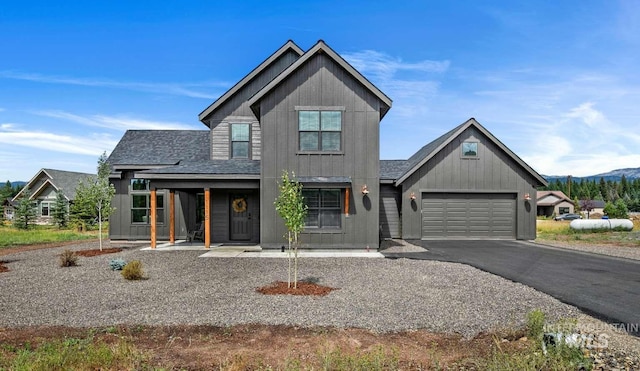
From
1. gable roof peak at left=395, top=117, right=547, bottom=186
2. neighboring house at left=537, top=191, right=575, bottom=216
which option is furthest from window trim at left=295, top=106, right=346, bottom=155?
neighboring house at left=537, top=191, right=575, bottom=216

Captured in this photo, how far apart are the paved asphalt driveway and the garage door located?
1646mm

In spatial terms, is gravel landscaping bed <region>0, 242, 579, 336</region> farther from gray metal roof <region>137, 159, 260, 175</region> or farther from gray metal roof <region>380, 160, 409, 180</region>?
gray metal roof <region>380, 160, 409, 180</region>

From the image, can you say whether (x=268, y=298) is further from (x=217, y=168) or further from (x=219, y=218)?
(x=219, y=218)

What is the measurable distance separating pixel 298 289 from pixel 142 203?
12.9 metres

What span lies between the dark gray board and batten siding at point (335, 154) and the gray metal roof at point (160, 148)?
5.10 meters

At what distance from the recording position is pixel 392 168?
2269cm

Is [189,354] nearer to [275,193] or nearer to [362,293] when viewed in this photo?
[362,293]

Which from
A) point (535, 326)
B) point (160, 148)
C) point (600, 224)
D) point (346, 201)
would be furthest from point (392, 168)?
point (535, 326)

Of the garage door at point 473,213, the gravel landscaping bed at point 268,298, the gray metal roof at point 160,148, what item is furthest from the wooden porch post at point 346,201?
the gray metal roof at point 160,148

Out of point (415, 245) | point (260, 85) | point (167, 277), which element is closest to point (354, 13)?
point (260, 85)

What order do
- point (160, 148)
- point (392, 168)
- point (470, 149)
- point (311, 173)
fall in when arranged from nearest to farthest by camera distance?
point (311, 173) < point (470, 149) < point (160, 148) < point (392, 168)

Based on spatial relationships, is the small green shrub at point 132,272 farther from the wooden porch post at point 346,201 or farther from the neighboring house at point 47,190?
the neighboring house at point 47,190

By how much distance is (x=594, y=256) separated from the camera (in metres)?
13.6

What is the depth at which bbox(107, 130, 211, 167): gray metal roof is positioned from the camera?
18172mm
